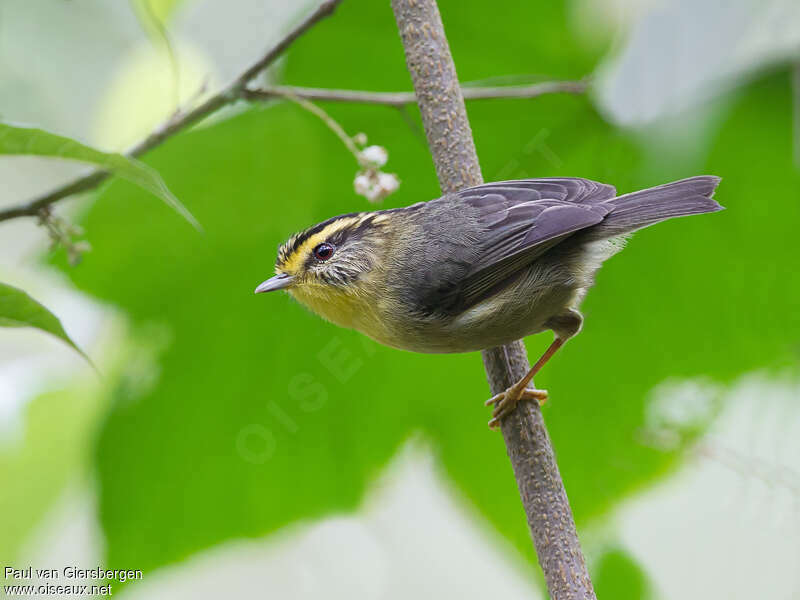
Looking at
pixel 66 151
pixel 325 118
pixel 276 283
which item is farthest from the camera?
pixel 276 283

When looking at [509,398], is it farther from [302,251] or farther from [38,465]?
[38,465]

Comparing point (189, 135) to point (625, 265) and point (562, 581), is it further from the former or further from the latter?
point (562, 581)

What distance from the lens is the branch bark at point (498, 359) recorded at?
179 centimetres

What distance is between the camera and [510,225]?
2.18 meters

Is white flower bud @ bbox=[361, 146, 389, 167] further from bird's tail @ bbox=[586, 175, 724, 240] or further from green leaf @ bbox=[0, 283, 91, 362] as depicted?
green leaf @ bbox=[0, 283, 91, 362]

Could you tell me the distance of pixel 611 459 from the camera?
225 centimetres

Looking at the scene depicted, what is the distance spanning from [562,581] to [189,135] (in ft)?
5.02

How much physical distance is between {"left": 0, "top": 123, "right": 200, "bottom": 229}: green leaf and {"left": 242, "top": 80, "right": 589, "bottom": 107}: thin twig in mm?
821

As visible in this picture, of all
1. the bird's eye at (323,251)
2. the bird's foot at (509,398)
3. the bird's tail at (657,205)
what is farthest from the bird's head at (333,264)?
the bird's tail at (657,205)

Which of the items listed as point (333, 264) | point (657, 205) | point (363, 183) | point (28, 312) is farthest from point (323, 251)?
point (28, 312)

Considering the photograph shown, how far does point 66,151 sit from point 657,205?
147cm

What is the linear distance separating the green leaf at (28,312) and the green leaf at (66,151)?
247 millimetres

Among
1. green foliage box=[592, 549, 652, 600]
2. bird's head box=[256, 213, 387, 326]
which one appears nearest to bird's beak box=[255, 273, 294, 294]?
bird's head box=[256, 213, 387, 326]

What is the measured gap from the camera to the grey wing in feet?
7.04
